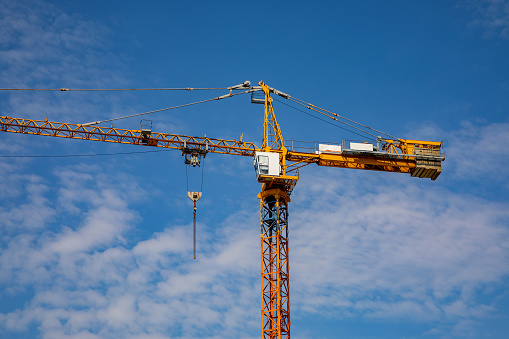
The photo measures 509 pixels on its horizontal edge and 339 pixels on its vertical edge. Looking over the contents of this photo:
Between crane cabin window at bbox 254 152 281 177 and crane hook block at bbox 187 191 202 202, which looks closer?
crane cabin window at bbox 254 152 281 177

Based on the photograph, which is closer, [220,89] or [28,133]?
[28,133]

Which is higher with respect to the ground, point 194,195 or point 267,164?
point 267,164

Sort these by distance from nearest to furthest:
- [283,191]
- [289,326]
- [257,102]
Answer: [289,326]
[283,191]
[257,102]

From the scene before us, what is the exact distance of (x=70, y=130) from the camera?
98.3 meters

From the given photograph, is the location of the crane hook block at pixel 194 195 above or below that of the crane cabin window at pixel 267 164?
below

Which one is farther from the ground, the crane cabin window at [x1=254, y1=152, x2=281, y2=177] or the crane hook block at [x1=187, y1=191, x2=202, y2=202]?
the crane cabin window at [x1=254, y1=152, x2=281, y2=177]

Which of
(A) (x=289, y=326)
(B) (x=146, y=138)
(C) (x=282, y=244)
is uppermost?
(B) (x=146, y=138)

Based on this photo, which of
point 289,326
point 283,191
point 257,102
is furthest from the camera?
point 257,102

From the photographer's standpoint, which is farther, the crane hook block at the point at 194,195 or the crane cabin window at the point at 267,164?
the crane hook block at the point at 194,195

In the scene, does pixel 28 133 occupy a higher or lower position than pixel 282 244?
higher

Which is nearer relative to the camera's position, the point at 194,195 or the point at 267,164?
the point at 267,164

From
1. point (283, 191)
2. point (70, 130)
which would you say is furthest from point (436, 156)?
point (70, 130)

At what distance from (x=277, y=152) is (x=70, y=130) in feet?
88.3

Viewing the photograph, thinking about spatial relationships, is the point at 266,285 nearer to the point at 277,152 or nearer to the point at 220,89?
the point at 277,152
